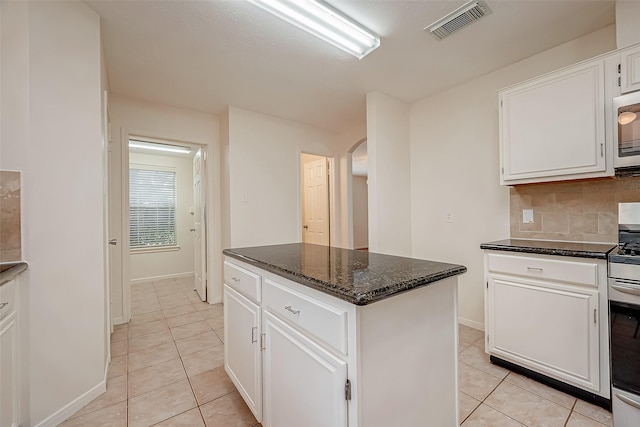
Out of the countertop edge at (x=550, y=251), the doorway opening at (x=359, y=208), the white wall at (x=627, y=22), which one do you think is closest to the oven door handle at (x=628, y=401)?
the countertop edge at (x=550, y=251)

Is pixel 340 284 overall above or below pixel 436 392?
above

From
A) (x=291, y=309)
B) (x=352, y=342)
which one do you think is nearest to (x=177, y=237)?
(x=291, y=309)

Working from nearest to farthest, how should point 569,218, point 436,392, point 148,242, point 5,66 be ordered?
point 436,392, point 5,66, point 569,218, point 148,242

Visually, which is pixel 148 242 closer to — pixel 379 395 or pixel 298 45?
pixel 298 45

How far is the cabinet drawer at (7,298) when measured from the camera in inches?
49.1

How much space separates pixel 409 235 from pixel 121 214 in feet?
11.0

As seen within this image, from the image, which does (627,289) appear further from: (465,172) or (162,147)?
(162,147)

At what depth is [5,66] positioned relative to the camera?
4.77 feet

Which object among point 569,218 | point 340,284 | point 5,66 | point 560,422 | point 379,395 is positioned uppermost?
point 5,66

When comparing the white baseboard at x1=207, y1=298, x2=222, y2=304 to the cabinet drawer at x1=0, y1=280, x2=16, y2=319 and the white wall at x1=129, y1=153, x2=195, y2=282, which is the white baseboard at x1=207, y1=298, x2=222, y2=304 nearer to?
the white wall at x1=129, y1=153, x2=195, y2=282

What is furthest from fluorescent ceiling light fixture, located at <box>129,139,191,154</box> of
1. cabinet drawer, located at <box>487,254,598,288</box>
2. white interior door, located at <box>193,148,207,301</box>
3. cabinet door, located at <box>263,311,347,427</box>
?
cabinet drawer, located at <box>487,254,598,288</box>

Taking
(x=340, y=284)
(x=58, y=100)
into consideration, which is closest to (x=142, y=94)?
(x=58, y=100)

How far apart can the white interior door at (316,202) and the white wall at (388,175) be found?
161cm

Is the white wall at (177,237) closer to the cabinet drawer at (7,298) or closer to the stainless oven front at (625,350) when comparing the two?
the cabinet drawer at (7,298)
